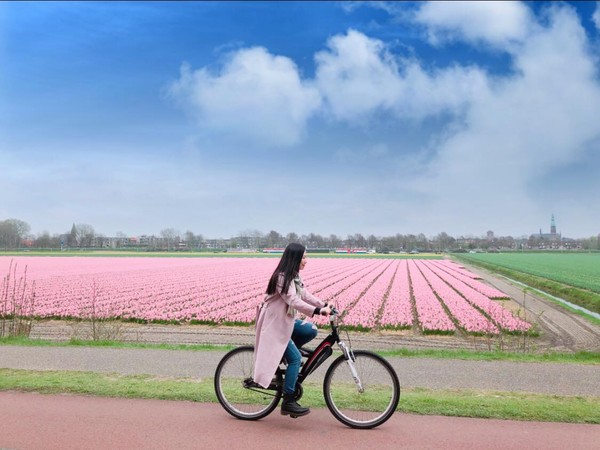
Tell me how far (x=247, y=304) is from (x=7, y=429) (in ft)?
56.0

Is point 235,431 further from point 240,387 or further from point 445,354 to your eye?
point 445,354

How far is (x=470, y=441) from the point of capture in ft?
17.3

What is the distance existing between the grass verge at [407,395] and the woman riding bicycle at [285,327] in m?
0.94

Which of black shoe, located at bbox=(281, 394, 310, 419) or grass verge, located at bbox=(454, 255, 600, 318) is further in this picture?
grass verge, located at bbox=(454, 255, 600, 318)

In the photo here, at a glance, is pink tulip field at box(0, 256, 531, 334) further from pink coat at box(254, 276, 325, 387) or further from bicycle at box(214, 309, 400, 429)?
pink coat at box(254, 276, 325, 387)

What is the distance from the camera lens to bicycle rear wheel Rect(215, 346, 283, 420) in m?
5.95

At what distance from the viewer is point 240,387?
6.07 metres

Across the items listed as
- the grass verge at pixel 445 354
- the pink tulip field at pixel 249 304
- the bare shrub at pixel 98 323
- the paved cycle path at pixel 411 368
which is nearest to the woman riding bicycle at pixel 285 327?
the paved cycle path at pixel 411 368

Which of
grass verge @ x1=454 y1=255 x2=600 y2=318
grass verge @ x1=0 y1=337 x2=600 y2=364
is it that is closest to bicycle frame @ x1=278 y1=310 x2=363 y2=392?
grass verge @ x1=0 y1=337 x2=600 y2=364

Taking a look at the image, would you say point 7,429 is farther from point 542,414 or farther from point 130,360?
A: point 542,414

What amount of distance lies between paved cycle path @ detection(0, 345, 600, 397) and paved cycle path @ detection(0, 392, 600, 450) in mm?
1708

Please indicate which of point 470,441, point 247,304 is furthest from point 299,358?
point 247,304

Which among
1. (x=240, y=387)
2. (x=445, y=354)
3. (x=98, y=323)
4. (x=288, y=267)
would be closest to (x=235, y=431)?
(x=240, y=387)

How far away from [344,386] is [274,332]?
3.21 feet
